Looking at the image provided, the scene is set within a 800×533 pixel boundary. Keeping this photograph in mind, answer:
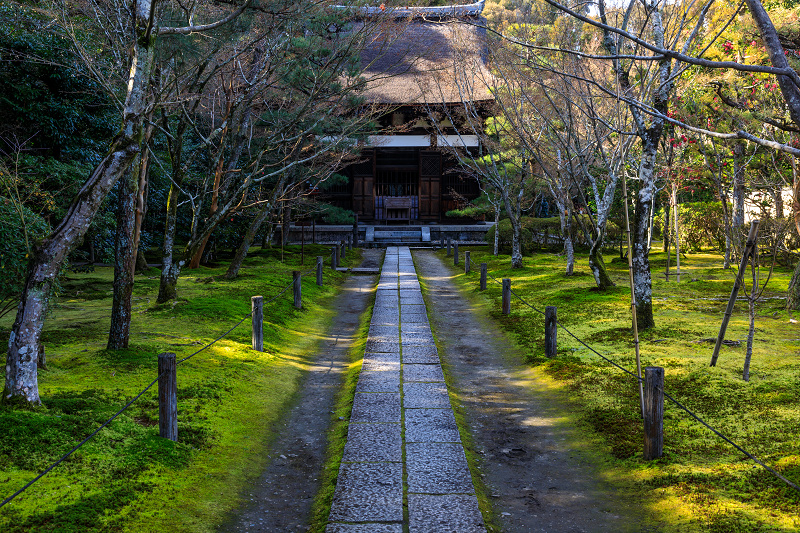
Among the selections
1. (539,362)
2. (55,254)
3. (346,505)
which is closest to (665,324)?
(539,362)

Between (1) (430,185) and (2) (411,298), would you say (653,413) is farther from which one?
(1) (430,185)

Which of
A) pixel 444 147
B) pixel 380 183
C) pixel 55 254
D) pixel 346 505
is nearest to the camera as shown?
pixel 346 505

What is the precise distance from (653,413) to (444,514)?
84.5 inches

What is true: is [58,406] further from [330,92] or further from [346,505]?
[330,92]

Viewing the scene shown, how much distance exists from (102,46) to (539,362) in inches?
413

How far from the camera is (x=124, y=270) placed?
26.8ft

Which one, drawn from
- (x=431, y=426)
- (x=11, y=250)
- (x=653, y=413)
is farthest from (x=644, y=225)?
(x=11, y=250)

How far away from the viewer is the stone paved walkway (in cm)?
442

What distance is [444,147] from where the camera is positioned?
1053 inches

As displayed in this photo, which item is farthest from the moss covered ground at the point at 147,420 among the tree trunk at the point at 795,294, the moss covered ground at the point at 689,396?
the tree trunk at the point at 795,294

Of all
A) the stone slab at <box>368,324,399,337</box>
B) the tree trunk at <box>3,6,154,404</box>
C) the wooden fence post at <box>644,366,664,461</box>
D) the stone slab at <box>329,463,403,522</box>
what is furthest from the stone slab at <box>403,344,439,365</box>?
the tree trunk at <box>3,6,154,404</box>

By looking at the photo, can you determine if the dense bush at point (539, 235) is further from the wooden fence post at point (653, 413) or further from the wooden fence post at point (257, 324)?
the wooden fence post at point (653, 413)

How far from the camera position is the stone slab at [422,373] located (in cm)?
787

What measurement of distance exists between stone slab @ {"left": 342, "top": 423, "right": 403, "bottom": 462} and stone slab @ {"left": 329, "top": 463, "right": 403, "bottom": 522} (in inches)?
6.0
